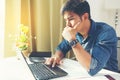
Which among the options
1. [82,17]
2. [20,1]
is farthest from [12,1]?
[82,17]

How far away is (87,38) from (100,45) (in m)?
0.26

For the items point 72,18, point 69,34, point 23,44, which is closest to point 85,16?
point 72,18

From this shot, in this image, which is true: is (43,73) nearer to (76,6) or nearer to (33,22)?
(76,6)

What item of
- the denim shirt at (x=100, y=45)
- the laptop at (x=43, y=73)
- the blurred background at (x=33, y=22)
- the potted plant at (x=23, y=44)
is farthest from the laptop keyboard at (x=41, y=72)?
the blurred background at (x=33, y=22)

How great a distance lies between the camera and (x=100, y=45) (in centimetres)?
142

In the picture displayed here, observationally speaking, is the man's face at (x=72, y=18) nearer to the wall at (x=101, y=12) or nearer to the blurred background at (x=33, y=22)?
the blurred background at (x=33, y=22)

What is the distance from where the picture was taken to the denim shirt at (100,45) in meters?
1.36

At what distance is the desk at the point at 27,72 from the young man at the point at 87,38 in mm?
49

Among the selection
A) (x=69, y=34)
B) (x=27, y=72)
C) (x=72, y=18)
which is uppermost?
(x=72, y=18)

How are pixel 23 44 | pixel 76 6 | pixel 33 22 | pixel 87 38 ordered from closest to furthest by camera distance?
1. pixel 76 6
2. pixel 87 38
3. pixel 23 44
4. pixel 33 22

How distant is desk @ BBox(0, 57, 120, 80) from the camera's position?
1.29m

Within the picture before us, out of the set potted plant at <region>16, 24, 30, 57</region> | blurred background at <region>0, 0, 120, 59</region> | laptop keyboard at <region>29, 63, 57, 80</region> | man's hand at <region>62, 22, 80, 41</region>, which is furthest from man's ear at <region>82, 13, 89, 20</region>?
blurred background at <region>0, 0, 120, 59</region>

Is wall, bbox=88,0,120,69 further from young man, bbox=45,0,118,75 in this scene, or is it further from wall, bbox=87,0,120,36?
young man, bbox=45,0,118,75

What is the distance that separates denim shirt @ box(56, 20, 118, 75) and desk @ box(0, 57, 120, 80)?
5cm
